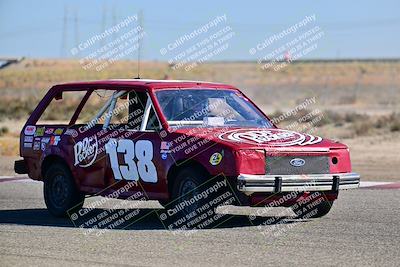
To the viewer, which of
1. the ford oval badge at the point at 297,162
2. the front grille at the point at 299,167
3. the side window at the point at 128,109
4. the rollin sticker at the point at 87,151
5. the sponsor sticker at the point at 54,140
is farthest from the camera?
the sponsor sticker at the point at 54,140

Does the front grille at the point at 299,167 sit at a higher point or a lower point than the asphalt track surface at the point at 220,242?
higher

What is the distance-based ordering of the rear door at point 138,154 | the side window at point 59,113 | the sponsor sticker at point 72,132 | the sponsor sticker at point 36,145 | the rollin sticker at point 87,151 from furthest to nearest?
the side window at point 59,113 < the sponsor sticker at point 36,145 < the sponsor sticker at point 72,132 < the rollin sticker at point 87,151 < the rear door at point 138,154

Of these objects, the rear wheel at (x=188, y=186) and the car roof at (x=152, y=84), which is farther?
the car roof at (x=152, y=84)

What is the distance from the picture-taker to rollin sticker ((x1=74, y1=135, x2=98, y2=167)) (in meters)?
12.0

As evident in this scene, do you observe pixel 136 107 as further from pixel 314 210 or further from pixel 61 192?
pixel 314 210

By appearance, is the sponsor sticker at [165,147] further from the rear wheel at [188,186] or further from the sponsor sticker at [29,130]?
the sponsor sticker at [29,130]

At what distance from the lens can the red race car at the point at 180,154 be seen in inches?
422

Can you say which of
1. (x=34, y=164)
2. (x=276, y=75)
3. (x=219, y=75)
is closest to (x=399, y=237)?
(x=34, y=164)

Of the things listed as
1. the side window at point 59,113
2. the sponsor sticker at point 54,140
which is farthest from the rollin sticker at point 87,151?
the side window at point 59,113

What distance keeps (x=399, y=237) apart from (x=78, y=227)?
360 centimetres

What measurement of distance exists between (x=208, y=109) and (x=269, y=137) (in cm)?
107

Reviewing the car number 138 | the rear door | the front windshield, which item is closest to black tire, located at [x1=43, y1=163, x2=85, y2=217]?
the rear door

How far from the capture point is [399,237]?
33.8 feet

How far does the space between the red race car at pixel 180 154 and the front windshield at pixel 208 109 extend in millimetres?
14
